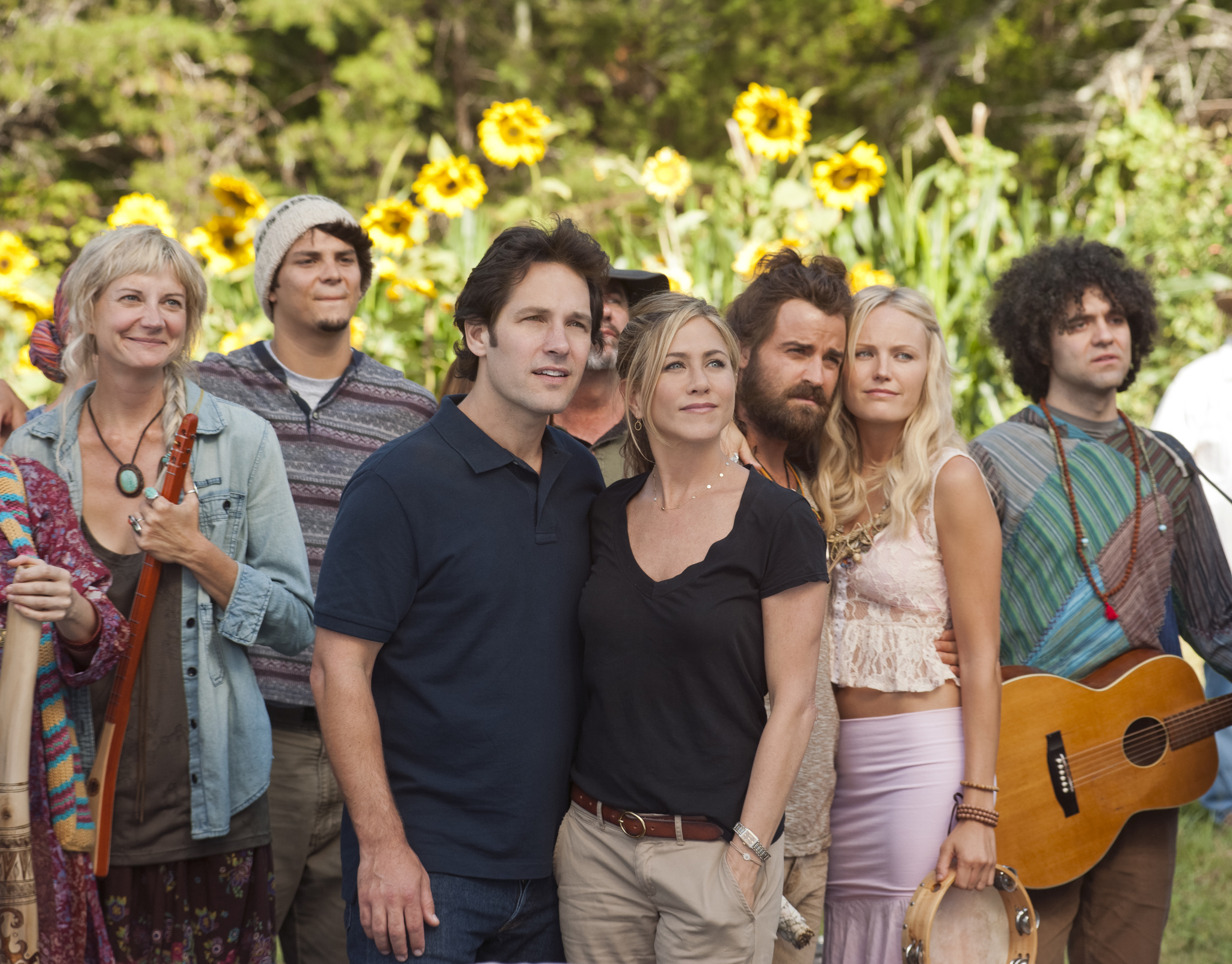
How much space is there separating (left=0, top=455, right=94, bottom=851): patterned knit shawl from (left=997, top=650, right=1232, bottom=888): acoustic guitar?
204 cm

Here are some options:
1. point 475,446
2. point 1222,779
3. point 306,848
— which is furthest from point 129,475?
point 1222,779

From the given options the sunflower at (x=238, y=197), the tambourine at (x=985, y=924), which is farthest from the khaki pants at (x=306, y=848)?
the sunflower at (x=238, y=197)

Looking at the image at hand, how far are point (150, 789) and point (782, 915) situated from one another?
1.36 metres

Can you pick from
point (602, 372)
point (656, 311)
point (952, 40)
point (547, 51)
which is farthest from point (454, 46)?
point (656, 311)

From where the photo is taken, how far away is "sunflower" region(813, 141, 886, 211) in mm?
5438

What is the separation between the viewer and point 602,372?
3441 mm

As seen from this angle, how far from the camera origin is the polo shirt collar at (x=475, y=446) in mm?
2203

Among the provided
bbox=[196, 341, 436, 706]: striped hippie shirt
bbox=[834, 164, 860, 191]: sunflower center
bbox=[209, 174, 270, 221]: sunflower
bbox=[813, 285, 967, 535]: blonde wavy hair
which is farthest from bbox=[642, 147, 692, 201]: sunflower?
bbox=[813, 285, 967, 535]: blonde wavy hair

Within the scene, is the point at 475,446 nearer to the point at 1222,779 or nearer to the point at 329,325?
the point at 329,325

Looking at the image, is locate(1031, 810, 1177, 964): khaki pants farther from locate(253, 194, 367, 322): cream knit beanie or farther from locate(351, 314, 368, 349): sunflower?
locate(351, 314, 368, 349): sunflower

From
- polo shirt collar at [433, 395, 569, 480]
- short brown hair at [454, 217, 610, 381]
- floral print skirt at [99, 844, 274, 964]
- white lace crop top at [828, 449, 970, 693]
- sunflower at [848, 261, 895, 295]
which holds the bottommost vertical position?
floral print skirt at [99, 844, 274, 964]

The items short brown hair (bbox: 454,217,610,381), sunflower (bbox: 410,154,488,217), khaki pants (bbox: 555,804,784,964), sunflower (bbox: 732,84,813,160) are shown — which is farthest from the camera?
sunflower (bbox: 732,84,813,160)

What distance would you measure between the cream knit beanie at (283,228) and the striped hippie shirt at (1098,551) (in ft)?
6.61

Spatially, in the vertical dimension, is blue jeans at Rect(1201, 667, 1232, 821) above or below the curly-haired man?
below
